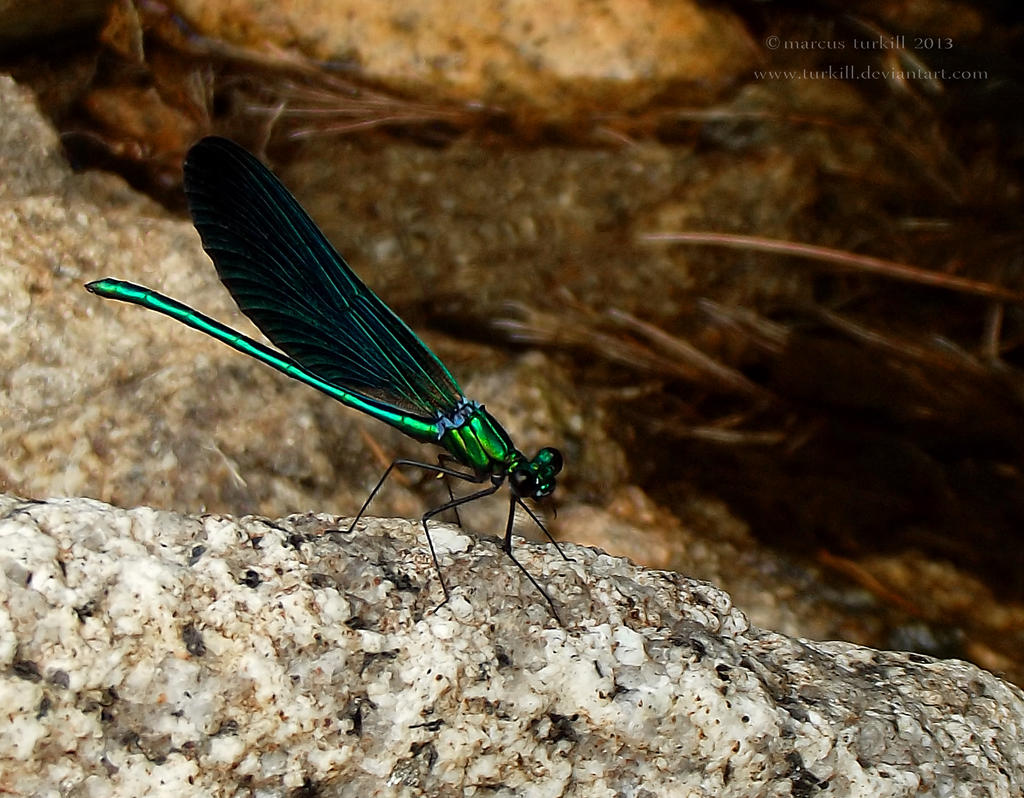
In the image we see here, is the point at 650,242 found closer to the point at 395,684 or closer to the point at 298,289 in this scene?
the point at 298,289

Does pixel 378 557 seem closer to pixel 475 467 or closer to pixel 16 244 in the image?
pixel 475 467

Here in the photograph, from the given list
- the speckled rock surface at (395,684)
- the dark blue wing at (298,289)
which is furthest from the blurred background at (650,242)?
the speckled rock surface at (395,684)

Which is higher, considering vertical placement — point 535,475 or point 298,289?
point 298,289

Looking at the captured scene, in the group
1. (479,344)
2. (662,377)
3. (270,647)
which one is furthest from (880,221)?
(270,647)

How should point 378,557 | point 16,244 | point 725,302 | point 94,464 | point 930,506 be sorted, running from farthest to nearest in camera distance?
point 725,302, point 930,506, point 16,244, point 94,464, point 378,557

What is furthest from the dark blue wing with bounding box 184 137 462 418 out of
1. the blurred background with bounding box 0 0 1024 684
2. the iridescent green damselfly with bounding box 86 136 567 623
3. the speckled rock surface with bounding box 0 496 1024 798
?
the speckled rock surface with bounding box 0 496 1024 798

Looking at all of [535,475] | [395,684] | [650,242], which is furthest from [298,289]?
[650,242]
